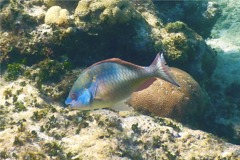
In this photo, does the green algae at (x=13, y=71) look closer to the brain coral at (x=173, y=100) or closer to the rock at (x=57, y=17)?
the rock at (x=57, y=17)

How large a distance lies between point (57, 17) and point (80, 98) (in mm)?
4128

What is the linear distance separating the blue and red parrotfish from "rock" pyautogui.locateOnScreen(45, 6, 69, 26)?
3.90 m

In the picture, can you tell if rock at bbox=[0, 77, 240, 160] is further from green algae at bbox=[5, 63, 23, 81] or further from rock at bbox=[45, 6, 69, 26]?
rock at bbox=[45, 6, 69, 26]

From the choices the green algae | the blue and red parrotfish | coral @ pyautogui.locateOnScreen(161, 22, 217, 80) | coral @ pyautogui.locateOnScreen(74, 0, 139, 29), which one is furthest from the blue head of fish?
coral @ pyautogui.locateOnScreen(161, 22, 217, 80)

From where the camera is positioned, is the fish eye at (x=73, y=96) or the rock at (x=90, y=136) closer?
the fish eye at (x=73, y=96)

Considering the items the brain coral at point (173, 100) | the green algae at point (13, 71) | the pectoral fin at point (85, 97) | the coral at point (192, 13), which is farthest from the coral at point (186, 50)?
the pectoral fin at point (85, 97)

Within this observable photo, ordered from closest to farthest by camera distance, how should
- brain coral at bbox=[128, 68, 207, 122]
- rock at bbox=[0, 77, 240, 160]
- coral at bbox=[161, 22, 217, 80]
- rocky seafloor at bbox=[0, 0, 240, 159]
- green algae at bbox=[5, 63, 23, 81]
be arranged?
rock at bbox=[0, 77, 240, 160]
rocky seafloor at bbox=[0, 0, 240, 159]
green algae at bbox=[5, 63, 23, 81]
brain coral at bbox=[128, 68, 207, 122]
coral at bbox=[161, 22, 217, 80]

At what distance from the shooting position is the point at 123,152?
14.7ft

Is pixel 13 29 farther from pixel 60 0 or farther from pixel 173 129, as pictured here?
pixel 173 129

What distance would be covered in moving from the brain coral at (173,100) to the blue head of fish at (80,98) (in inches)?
130

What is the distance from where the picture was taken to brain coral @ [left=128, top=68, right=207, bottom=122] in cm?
625

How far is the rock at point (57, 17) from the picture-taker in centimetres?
651

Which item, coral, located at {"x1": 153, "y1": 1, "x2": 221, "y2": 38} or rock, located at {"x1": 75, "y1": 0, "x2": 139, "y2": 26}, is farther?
coral, located at {"x1": 153, "y1": 1, "x2": 221, "y2": 38}

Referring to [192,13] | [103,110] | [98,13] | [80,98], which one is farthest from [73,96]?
[192,13]
